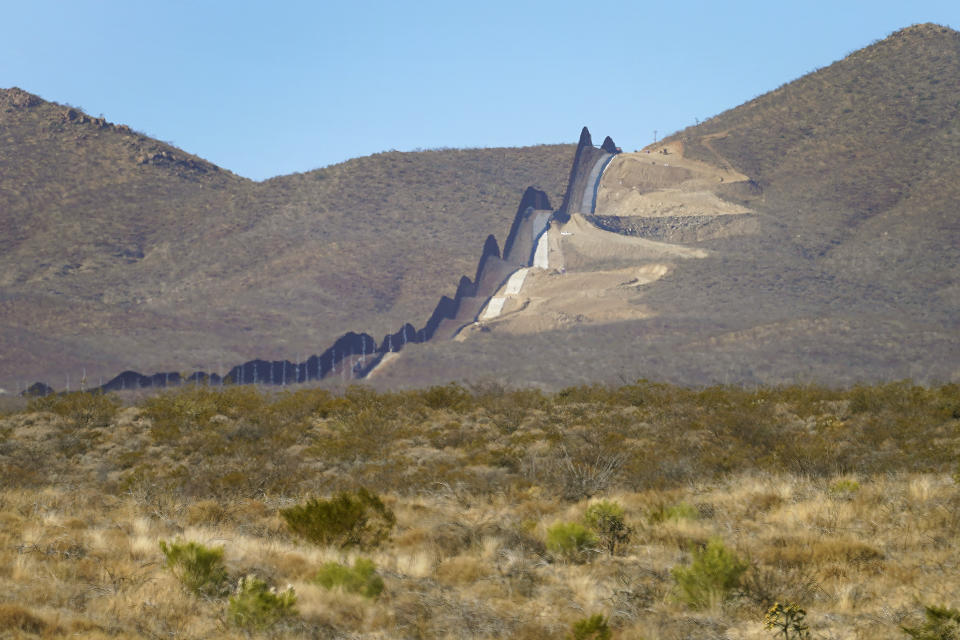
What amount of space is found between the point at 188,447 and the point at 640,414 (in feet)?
32.3

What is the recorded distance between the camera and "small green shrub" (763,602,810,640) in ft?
23.3

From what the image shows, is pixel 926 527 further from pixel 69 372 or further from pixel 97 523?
pixel 69 372

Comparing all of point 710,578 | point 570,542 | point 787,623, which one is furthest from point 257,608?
point 787,623

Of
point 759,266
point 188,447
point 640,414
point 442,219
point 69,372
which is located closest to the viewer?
point 188,447

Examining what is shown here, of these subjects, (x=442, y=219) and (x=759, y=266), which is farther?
(x=442, y=219)

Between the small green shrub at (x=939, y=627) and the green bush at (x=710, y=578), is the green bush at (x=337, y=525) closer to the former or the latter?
the green bush at (x=710, y=578)

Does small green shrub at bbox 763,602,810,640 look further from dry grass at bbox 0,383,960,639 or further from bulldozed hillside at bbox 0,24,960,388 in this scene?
bulldozed hillside at bbox 0,24,960,388

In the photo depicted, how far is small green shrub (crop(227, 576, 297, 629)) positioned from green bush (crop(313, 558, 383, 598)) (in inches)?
27.6

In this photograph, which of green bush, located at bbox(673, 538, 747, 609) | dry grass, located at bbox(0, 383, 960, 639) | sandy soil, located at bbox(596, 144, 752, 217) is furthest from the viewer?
sandy soil, located at bbox(596, 144, 752, 217)

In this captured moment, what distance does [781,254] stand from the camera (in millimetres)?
78375

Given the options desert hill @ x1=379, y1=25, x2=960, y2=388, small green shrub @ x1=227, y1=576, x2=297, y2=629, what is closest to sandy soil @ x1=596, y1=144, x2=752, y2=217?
desert hill @ x1=379, y1=25, x2=960, y2=388

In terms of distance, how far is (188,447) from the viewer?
60.7 ft

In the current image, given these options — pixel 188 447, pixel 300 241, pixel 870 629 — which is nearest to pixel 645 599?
pixel 870 629

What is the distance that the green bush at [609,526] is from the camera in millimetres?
10352
